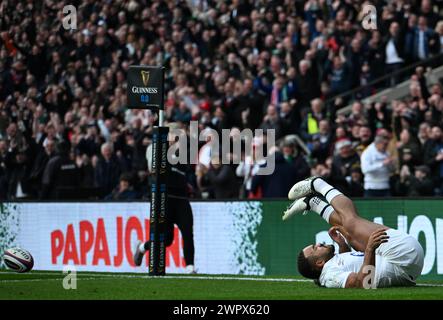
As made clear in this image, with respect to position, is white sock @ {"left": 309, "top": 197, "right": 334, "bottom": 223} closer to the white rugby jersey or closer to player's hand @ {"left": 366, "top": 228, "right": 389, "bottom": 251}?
the white rugby jersey

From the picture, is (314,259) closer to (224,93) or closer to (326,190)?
(326,190)

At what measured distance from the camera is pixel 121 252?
2075 cm

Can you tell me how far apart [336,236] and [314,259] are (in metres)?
0.55

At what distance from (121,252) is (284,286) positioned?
733 centimetres

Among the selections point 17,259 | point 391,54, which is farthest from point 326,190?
point 391,54

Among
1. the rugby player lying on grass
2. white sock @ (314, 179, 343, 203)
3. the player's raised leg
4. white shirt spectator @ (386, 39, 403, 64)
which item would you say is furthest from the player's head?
white shirt spectator @ (386, 39, 403, 64)

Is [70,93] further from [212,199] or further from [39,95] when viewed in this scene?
[212,199]

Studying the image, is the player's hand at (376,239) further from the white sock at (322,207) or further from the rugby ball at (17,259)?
the rugby ball at (17,259)

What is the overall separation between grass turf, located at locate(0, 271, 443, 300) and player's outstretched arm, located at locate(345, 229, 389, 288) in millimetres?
206

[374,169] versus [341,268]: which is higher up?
[374,169]

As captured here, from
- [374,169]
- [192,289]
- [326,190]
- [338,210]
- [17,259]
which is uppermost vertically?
[374,169]

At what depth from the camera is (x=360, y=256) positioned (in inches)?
514

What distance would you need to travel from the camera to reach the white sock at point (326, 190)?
13.6 meters

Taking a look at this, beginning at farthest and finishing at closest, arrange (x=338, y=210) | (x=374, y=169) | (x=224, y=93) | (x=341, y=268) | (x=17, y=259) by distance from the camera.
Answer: (x=224, y=93)
(x=374, y=169)
(x=17, y=259)
(x=338, y=210)
(x=341, y=268)
